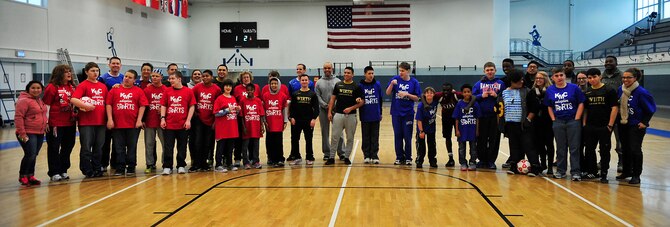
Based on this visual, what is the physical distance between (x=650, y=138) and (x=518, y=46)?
69.5 feet

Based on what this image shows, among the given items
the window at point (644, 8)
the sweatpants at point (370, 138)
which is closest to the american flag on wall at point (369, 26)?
the window at point (644, 8)

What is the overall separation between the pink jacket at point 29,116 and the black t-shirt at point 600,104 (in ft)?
24.2

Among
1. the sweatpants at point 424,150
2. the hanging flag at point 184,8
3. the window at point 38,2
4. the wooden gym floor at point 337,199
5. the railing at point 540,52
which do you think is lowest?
the wooden gym floor at point 337,199

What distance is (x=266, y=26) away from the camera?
3086cm

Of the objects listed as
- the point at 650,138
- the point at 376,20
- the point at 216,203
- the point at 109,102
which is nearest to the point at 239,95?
the point at 109,102

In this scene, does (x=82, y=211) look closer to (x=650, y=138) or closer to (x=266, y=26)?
(x=650, y=138)

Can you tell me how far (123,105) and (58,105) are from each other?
84 centimetres

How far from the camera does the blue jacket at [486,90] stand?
8.41 meters

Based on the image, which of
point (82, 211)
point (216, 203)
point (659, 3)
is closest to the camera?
point (82, 211)

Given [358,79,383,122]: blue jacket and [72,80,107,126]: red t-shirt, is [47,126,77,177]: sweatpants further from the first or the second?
[358,79,383,122]: blue jacket

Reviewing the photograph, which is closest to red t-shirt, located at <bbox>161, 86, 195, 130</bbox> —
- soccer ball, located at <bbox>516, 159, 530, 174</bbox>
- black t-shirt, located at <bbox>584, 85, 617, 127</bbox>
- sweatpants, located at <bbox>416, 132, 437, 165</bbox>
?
sweatpants, located at <bbox>416, 132, 437, 165</bbox>

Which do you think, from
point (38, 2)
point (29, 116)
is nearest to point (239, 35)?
point (38, 2)

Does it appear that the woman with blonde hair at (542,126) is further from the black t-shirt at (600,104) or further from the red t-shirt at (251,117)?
the red t-shirt at (251,117)

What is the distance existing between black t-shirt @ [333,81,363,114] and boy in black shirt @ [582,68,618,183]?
11.6 ft
